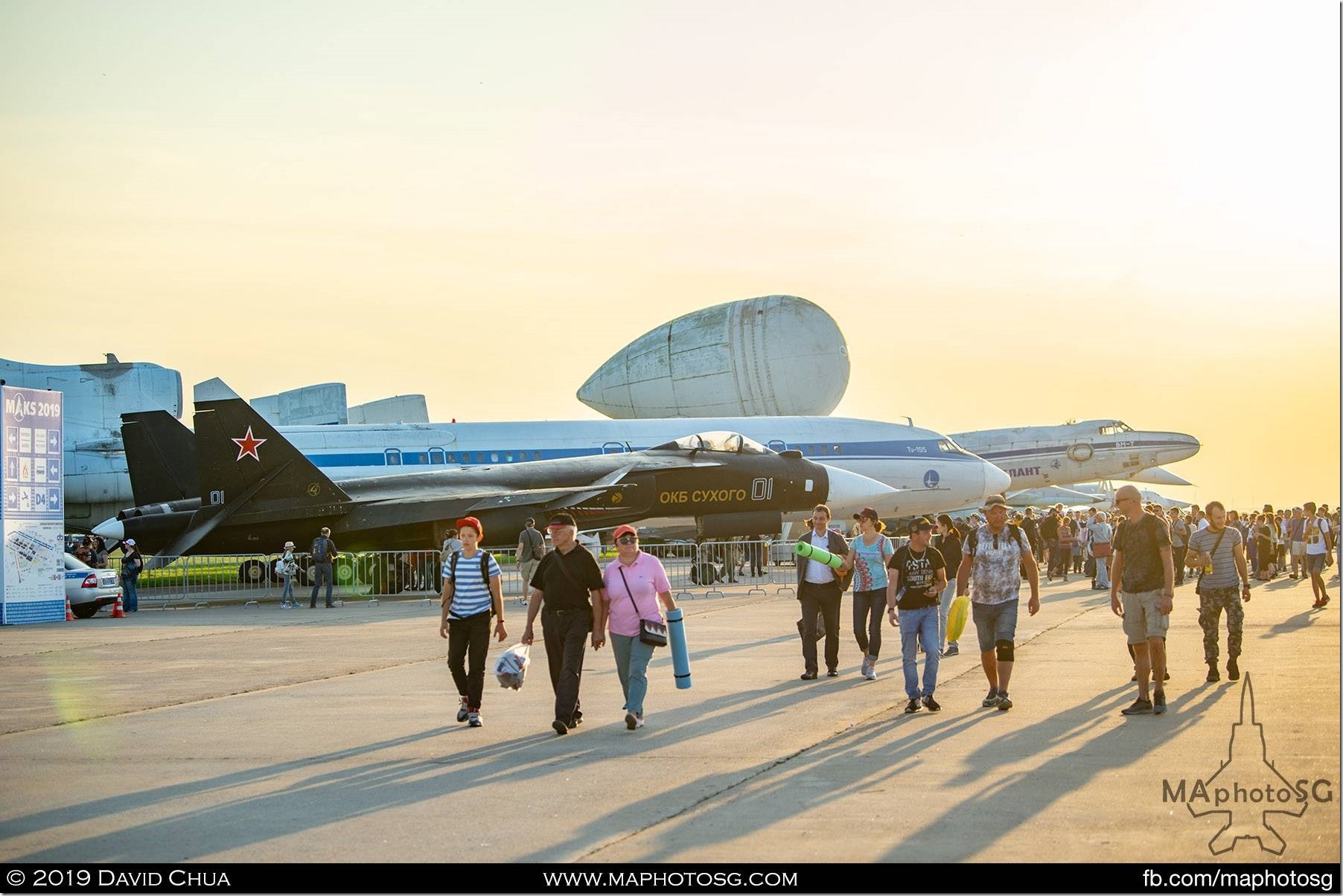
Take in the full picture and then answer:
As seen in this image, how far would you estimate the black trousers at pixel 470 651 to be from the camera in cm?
1041

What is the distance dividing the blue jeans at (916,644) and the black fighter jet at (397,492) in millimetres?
16726

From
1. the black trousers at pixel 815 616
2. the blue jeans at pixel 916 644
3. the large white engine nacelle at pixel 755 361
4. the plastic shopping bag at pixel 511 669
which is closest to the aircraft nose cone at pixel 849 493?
the black trousers at pixel 815 616

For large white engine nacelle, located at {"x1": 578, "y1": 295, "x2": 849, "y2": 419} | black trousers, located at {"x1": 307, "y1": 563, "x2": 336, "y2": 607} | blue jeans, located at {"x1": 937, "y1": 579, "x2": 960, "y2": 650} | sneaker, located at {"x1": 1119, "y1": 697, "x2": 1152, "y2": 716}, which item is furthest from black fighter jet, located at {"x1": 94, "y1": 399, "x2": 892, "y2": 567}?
large white engine nacelle, located at {"x1": 578, "y1": 295, "x2": 849, "y2": 419}

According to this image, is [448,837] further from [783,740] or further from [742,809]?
[783,740]

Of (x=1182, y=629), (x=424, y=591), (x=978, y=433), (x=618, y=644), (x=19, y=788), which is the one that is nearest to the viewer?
(x=19, y=788)

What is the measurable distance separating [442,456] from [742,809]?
30664 mm

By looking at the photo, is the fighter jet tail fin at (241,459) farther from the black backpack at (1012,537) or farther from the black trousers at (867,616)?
the black backpack at (1012,537)

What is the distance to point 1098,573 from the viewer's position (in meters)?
28.8

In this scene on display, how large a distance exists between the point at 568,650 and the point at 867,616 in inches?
173

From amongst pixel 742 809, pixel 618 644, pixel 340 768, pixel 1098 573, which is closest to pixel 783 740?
pixel 618 644

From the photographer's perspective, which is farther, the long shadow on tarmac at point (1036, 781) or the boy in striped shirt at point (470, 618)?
the boy in striped shirt at point (470, 618)

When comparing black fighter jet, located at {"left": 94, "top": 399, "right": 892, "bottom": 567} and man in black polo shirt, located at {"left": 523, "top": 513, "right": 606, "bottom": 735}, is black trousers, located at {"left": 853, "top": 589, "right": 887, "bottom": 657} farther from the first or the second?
black fighter jet, located at {"left": 94, "top": 399, "right": 892, "bottom": 567}

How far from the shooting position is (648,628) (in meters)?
10.1

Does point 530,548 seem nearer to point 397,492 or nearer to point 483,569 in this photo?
point 397,492
